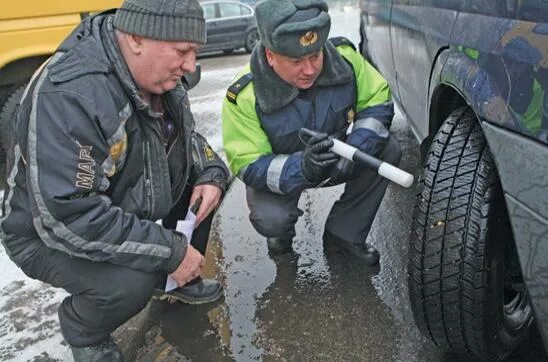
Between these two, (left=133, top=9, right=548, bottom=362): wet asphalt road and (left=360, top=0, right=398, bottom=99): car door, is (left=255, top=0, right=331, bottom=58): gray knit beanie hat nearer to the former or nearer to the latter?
(left=360, top=0, right=398, bottom=99): car door

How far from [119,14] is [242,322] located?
1.21m

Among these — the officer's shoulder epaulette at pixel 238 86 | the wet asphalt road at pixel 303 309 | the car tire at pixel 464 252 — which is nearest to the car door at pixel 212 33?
the wet asphalt road at pixel 303 309

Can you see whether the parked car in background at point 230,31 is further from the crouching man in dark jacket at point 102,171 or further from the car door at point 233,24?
the crouching man in dark jacket at point 102,171

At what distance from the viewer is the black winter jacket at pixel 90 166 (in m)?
1.54

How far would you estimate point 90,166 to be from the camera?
1.59 metres

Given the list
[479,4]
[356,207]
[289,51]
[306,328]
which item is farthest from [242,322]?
[479,4]

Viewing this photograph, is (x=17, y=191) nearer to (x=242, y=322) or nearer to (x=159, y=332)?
(x=159, y=332)

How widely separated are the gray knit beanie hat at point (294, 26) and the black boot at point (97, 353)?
1205 millimetres

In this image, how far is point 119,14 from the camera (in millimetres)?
1679

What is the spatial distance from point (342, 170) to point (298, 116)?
0.30m

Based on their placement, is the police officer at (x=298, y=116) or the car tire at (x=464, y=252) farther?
the police officer at (x=298, y=116)

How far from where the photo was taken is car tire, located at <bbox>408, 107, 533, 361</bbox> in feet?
4.81

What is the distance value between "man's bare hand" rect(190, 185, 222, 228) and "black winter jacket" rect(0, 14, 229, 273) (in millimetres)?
225

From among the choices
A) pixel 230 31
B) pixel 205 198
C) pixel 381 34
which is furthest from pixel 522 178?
pixel 230 31
